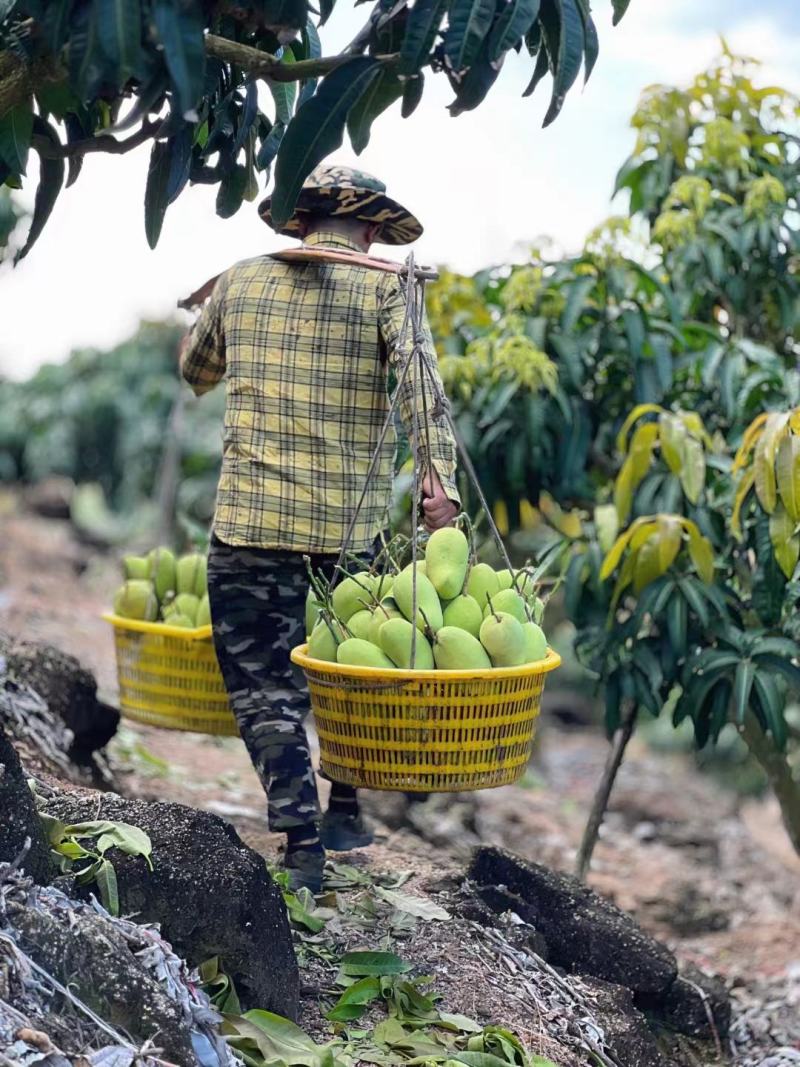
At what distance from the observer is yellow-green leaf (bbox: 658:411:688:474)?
366cm

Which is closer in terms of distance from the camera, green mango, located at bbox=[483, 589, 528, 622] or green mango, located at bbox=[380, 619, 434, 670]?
green mango, located at bbox=[380, 619, 434, 670]

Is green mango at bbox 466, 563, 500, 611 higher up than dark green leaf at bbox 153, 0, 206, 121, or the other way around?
dark green leaf at bbox 153, 0, 206, 121

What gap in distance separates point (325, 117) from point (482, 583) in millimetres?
1063

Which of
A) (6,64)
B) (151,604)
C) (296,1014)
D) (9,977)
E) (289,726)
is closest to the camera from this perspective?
(9,977)

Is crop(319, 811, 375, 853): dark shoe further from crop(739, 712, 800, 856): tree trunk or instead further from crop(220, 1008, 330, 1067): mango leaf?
crop(739, 712, 800, 856): tree trunk

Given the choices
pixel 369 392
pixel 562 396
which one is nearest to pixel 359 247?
pixel 369 392

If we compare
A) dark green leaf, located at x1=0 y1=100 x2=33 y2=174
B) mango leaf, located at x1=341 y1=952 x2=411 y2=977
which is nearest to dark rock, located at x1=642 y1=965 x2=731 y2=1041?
mango leaf, located at x1=341 y1=952 x2=411 y2=977

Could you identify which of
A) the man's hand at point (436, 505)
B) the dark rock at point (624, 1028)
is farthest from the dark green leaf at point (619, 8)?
the dark rock at point (624, 1028)

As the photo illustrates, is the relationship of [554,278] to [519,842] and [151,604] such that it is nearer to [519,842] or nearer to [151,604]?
[151,604]

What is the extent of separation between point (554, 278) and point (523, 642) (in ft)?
6.80

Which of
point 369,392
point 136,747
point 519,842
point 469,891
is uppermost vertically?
point 369,392

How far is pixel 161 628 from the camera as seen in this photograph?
139 inches

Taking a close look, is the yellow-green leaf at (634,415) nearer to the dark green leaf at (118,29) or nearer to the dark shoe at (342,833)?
the dark shoe at (342,833)

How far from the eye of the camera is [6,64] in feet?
7.27
